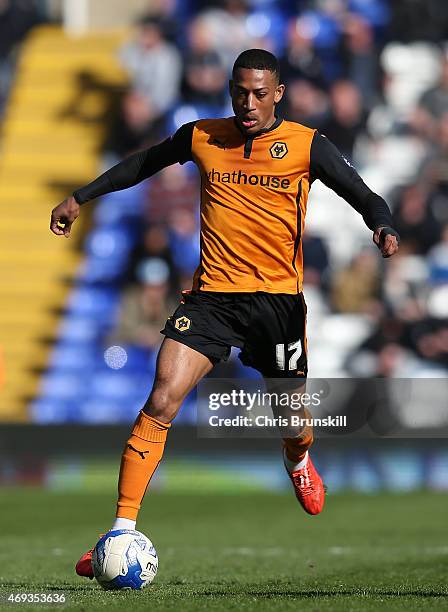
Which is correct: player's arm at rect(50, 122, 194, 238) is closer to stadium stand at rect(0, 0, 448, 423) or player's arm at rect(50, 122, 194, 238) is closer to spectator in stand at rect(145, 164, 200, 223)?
stadium stand at rect(0, 0, 448, 423)

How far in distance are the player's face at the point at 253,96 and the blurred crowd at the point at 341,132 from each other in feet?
28.7

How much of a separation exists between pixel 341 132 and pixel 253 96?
10.3 meters

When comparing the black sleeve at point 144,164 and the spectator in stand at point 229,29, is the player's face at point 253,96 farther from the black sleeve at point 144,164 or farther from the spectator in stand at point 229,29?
the spectator in stand at point 229,29

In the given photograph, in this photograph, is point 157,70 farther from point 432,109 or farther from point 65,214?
point 65,214

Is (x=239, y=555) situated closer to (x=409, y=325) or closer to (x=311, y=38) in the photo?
(x=409, y=325)

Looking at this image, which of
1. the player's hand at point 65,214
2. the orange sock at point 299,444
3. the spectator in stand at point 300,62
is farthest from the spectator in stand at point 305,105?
the player's hand at point 65,214

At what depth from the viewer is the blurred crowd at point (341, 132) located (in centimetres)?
1563

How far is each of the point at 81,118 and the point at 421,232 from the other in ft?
20.7

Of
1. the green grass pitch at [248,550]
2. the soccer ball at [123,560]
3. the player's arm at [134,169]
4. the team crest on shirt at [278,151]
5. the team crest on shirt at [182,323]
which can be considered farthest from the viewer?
the player's arm at [134,169]

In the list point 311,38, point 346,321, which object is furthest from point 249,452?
point 311,38

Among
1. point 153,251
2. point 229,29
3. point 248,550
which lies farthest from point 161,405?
point 229,29

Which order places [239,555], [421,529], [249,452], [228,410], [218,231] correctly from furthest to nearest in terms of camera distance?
1. [249,452]
2. [421,529]
3. [228,410]
4. [239,555]
5. [218,231]

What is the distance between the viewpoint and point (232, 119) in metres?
6.88

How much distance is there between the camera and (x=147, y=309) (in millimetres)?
16297
